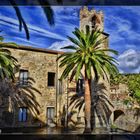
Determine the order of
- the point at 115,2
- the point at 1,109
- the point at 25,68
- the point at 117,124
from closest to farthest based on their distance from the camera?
1. the point at 115,2
2. the point at 1,109
3. the point at 25,68
4. the point at 117,124

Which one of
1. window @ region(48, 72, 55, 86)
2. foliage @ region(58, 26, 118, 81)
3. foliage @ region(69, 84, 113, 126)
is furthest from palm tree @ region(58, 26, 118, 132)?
window @ region(48, 72, 55, 86)

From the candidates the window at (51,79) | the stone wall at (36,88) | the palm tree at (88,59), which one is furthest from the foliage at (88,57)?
the window at (51,79)

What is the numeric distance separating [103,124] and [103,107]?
1.60m

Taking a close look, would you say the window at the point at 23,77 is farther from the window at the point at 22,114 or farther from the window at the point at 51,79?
the window at the point at 51,79

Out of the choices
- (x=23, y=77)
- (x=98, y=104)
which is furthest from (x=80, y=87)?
(x=23, y=77)

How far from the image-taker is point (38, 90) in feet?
89.9

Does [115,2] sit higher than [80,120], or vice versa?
[115,2]

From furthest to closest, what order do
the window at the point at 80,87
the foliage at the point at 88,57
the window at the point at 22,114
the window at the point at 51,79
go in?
the window at the point at 51,79 < the window at the point at 80,87 < the window at the point at 22,114 < the foliage at the point at 88,57

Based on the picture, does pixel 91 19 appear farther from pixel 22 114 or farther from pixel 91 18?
pixel 22 114

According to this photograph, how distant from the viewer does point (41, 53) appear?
27.7 m

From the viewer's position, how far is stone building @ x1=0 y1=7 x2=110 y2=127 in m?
25.6

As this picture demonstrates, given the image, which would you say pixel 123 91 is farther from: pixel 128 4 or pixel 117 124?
pixel 128 4

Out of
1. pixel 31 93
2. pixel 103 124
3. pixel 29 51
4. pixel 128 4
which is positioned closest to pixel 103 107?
pixel 103 124

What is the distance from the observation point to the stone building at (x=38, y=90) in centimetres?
2561
